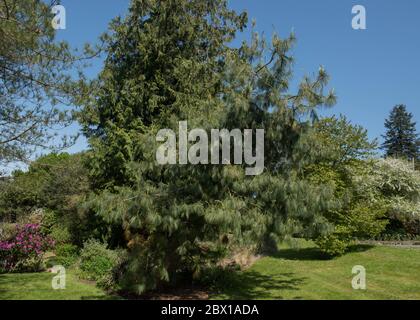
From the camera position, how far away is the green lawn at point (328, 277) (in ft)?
32.2

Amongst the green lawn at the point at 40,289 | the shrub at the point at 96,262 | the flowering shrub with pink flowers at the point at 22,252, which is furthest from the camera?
the flowering shrub with pink flowers at the point at 22,252

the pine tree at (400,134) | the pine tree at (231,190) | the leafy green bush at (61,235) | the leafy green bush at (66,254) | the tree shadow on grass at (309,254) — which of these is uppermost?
the pine tree at (400,134)

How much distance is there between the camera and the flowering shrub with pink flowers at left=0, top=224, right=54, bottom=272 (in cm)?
1296

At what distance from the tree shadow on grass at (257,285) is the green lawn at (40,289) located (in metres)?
3.24

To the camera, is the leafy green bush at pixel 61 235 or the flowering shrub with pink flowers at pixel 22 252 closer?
the flowering shrub with pink flowers at pixel 22 252

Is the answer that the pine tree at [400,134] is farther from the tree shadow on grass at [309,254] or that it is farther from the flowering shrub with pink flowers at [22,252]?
the flowering shrub with pink flowers at [22,252]

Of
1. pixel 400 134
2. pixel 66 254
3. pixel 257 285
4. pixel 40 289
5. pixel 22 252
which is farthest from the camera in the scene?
pixel 400 134

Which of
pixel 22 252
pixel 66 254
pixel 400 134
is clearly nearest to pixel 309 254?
pixel 66 254

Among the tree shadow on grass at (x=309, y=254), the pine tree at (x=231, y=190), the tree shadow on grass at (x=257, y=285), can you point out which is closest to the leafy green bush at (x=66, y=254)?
the pine tree at (x=231, y=190)

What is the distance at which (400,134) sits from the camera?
5319 cm

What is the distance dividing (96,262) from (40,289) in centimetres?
265

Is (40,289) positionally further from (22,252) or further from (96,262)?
(22,252)

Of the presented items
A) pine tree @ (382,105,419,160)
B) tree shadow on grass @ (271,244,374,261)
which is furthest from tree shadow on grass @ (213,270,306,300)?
pine tree @ (382,105,419,160)
